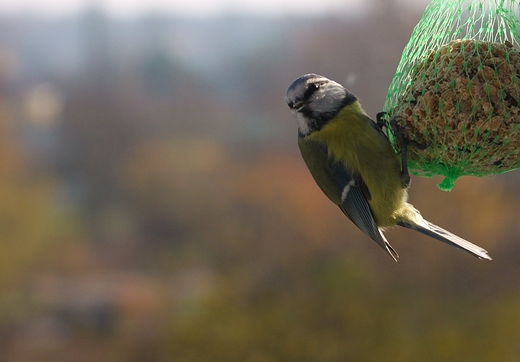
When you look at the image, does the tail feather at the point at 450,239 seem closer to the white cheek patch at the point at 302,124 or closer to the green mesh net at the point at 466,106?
the green mesh net at the point at 466,106

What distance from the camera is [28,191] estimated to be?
5305 mm

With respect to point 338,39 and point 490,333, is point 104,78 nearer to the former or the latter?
point 338,39

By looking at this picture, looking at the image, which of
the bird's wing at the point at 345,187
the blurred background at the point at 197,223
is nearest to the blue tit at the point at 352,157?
the bird's wing at the point at 345,187

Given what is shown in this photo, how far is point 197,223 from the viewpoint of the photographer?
531 cm

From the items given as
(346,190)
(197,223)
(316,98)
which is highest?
(316,98)

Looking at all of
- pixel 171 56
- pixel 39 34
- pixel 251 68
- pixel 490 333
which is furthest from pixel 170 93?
pixel 490 333

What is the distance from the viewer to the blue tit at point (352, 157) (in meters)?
1.27

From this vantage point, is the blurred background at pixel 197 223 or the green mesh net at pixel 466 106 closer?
the green mesh net at pixel 466 106

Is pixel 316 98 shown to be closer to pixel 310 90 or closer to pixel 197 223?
pixel 310 90

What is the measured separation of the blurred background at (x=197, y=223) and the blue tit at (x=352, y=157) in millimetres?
3536

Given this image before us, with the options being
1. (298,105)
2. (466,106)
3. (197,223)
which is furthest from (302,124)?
(197,223)

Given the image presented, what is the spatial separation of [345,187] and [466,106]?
315mm

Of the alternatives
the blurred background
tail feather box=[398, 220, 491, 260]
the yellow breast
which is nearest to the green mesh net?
the yellow breast

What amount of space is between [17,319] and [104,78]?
2.14 metres
